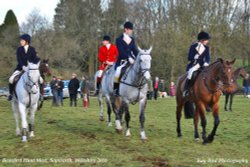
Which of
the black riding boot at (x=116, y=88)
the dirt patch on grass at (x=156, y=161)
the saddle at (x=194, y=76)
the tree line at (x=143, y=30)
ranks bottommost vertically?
the dirt patch on grass at (x=156, y=161)

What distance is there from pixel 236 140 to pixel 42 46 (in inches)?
1834

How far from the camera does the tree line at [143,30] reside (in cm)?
4659

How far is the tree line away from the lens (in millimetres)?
46594

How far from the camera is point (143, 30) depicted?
5091 centimetres

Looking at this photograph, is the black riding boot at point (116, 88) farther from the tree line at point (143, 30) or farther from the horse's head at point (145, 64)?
the tree line at point (143, 30)

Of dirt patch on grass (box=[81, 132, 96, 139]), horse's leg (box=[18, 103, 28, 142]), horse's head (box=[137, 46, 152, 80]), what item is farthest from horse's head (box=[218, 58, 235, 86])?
horse's leg (box=[18, 103, 28, 142])

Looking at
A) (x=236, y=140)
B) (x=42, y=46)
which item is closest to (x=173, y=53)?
(x=42, y=46)

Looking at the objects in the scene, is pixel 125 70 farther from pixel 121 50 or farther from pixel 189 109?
pixel 189 109

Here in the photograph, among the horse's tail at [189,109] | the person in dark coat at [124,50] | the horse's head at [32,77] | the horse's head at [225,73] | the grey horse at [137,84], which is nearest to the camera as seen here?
the grey horse at [137,84]

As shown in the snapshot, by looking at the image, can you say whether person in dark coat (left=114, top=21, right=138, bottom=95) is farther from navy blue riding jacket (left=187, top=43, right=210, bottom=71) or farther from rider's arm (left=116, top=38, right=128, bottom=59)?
navy blue riding jacket (left=187, top=43, right=210, bottom=71)

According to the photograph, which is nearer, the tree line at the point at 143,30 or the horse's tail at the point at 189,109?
the horse's tail at the point at 189,109

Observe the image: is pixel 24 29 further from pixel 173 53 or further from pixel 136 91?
pixel 136 91

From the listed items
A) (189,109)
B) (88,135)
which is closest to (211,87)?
(189,109)

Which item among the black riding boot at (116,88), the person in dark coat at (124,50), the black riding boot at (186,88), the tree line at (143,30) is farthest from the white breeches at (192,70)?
the tree line at (143,30)
